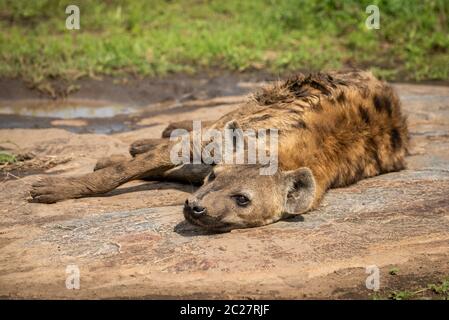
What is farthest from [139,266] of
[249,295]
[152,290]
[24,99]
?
[24,99]

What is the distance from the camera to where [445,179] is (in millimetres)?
5059

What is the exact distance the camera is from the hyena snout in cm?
399

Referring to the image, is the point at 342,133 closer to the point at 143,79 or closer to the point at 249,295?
the point at 249,295

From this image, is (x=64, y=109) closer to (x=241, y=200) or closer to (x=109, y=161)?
(x=109, y=161)

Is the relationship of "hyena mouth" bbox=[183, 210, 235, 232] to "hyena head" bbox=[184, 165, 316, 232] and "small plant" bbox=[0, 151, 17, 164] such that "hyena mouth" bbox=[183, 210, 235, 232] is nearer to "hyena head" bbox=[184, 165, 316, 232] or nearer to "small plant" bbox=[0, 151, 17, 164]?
"hyena head" bbox=[184, 165, 316, 232]

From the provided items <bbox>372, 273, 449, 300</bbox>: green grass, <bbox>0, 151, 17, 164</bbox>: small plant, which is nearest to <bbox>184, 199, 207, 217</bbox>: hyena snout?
<bbox>372, 273, 449, 300</bbox>: green grass

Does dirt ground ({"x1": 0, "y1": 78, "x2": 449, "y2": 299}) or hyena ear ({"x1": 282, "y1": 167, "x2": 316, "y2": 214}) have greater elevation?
hyena ear ({"x1": 282, "y1": 167, "x2": 316, "y2": 214})

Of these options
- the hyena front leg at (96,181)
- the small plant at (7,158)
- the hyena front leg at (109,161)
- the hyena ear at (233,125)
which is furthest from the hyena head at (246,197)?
the small plant at (7,158)

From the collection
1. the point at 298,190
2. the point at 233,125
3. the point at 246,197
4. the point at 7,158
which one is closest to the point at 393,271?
the point at 298,190

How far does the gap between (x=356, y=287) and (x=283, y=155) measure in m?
0.98

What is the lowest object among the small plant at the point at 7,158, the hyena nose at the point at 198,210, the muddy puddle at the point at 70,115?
the hyena nose at the point at 198,210

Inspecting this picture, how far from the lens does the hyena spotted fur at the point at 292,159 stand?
13.7 feet

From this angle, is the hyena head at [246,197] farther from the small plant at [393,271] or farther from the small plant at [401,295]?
the small plant at [401,295]

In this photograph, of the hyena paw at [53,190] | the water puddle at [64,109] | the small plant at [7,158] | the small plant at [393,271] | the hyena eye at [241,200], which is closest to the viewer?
the small plant at [393,271]
